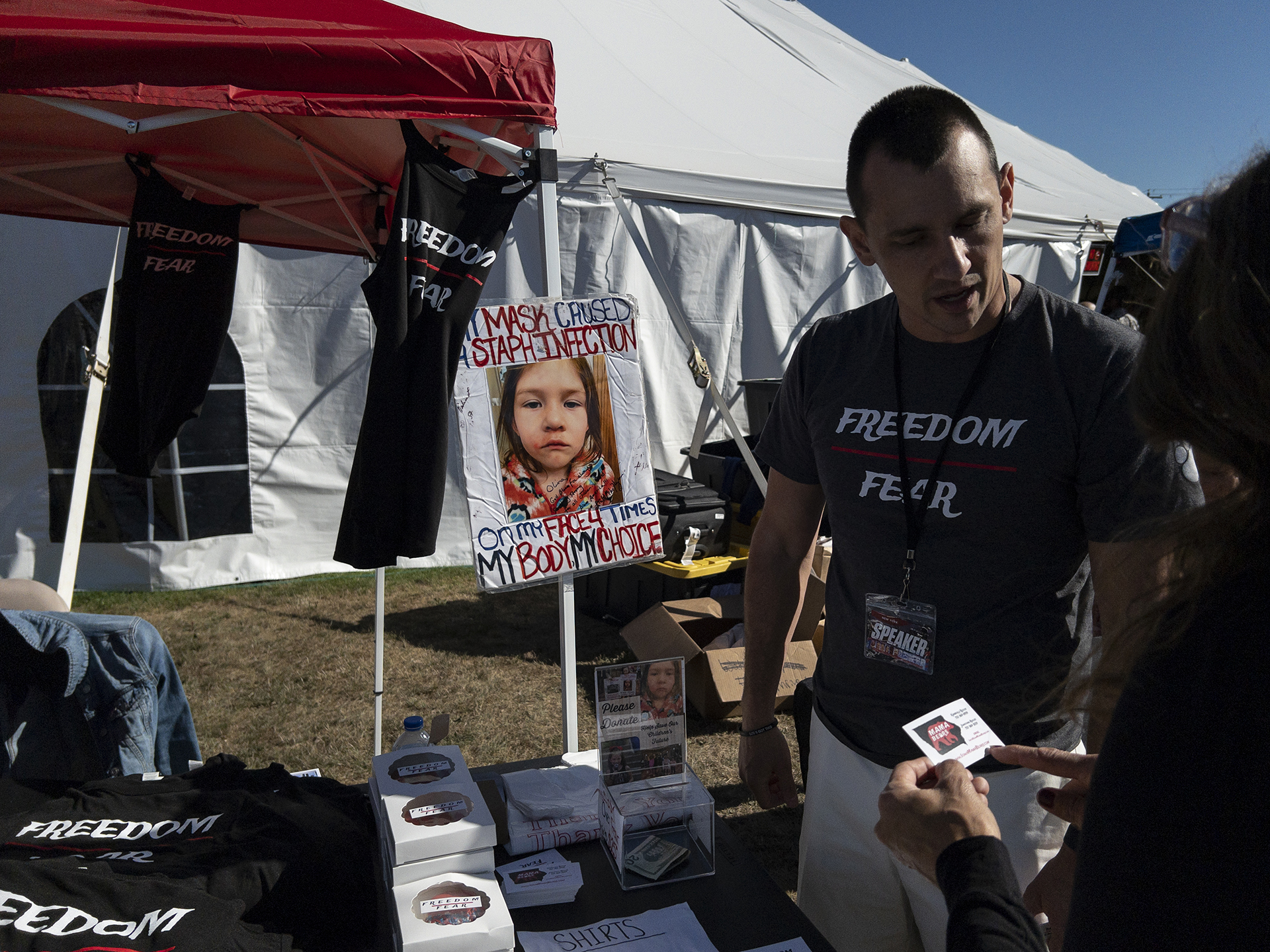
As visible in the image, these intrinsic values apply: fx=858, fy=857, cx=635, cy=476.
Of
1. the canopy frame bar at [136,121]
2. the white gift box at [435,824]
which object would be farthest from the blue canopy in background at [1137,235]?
the white gift box at [435,824]

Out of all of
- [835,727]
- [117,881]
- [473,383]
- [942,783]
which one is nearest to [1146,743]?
[942,783]

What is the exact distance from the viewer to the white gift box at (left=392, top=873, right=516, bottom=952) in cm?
114

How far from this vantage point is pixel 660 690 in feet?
4.60

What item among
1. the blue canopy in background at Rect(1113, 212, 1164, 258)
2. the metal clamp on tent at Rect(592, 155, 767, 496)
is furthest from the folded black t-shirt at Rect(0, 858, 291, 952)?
the blue canopy in background at Rect(1113, 212, 1164, 258)

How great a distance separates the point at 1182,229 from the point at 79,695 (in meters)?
2.14

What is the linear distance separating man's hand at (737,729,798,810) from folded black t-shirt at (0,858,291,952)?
33.0 inches

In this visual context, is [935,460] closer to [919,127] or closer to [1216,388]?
[919,127]

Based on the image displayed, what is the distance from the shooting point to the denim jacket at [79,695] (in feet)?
5.88

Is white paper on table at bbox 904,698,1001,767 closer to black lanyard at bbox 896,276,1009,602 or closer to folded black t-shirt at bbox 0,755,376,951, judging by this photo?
black lanyard at bbox 896,276,1009,602

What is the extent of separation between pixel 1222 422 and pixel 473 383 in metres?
1.58

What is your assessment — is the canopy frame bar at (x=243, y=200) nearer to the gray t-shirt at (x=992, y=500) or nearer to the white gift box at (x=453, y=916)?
the gray t-shirt at (x=992, y=500)

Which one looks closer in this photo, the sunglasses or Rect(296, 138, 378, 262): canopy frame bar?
the sunglasses

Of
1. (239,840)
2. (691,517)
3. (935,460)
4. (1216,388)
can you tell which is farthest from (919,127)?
(691,517)

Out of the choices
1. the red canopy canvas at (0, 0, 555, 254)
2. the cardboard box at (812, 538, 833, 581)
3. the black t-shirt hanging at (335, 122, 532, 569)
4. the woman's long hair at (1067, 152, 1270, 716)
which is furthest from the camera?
the cardboard box at (812, 538, 833, 581)
